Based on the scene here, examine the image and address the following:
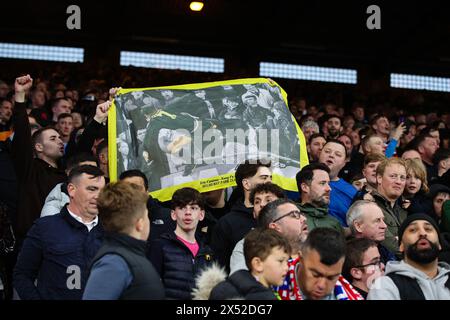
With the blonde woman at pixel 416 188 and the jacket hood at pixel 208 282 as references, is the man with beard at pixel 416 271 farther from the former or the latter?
the blonde woman at pixel 416 188

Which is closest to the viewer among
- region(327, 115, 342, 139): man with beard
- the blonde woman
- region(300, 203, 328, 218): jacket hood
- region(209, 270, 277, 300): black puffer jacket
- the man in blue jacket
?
region(209, 270, 277, 300): black puffer jacket

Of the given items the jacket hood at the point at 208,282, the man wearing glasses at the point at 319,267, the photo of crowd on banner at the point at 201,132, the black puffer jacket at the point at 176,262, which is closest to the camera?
the jacket hood at the point at 208,282

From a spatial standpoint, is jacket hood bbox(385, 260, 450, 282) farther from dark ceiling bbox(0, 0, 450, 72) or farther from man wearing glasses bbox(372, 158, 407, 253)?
dark ceiling bbox(0, 0, 450, 72)

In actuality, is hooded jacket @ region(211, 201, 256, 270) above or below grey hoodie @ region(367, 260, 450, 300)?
above

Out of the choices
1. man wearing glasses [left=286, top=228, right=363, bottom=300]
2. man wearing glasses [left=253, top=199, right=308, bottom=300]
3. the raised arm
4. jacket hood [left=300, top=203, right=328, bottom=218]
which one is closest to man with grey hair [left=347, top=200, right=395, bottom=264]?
jacket hood [left=300, top=203, right=328, bottom=218]

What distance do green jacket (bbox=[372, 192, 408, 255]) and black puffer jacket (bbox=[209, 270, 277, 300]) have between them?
7.98 feet

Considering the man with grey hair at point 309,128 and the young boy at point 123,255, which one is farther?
the man with grey hair at point 309,128

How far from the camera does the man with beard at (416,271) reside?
4.44 m

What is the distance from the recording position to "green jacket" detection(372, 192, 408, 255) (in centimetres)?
610

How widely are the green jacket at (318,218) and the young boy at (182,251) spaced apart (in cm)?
96

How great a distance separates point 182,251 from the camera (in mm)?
5398

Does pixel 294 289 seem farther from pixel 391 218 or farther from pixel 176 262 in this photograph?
pixel 391 218

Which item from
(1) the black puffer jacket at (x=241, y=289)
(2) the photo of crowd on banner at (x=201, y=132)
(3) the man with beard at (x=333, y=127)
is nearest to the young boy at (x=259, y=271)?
(1) the black puffer jacket at (x=241, y=289)

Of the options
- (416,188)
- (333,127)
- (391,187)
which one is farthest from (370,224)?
(333,127)
